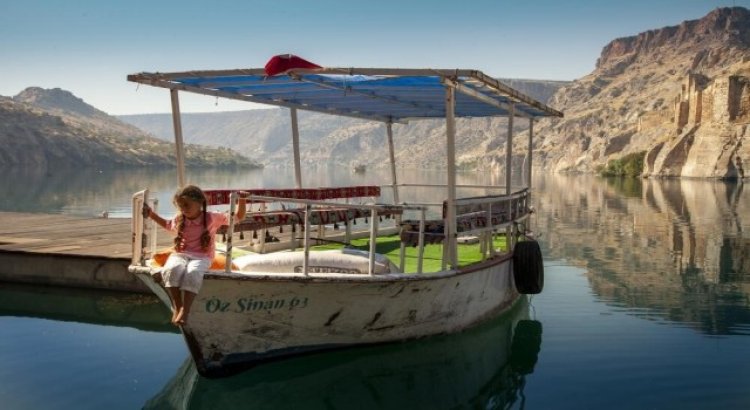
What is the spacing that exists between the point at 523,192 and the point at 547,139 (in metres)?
182

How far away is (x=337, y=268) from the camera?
305 inches

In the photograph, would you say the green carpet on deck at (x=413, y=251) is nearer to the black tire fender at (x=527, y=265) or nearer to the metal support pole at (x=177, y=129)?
the black tire fender at (x=527, y=265)

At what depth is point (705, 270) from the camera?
16500 mm

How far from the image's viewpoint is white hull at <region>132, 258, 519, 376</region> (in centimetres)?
700

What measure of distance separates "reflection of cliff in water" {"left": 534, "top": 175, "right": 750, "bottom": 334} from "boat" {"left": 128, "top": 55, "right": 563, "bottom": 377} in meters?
3.51

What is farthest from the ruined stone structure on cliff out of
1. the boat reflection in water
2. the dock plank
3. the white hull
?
the white hull

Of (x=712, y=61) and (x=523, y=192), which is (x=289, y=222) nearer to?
(x=523, y=192)

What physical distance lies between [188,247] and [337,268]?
184 centimetres

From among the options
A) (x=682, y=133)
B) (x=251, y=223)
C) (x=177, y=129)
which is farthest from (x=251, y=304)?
(x=682, y=133)

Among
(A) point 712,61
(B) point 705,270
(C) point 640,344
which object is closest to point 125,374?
(C) point 640,344

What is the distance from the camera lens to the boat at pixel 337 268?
710 cm

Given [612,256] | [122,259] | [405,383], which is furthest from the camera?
[612,256]

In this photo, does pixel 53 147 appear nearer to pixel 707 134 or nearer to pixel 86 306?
pixel 707 134

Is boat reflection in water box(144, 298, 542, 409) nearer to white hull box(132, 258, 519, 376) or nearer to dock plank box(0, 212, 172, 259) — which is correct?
white hull box(132, 258, 519, 376)
